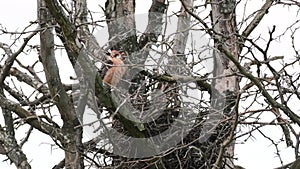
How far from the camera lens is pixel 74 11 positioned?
630cm

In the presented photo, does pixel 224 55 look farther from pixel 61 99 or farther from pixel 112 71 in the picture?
pixel 61 99

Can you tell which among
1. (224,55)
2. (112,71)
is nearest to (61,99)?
(112,71)

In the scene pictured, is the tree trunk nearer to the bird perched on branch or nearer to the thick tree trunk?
the bird perched on branch

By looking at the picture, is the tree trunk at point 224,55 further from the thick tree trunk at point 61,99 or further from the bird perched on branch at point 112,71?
the thick tree trunk at point 61,99

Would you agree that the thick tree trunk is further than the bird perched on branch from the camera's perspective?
No

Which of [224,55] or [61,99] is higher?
[224,55]

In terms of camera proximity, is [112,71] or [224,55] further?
[224,55]

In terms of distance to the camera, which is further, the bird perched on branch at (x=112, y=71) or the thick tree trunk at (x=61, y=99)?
the bird perched on branch at (x=112, y=71)

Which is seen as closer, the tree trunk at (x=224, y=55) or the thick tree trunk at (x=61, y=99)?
the thick tree trunk at (x=61, y=99)

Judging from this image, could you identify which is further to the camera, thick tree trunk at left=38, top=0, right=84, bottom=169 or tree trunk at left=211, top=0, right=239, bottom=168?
tree trunk at left=211, top=0, right=239, bottom=168

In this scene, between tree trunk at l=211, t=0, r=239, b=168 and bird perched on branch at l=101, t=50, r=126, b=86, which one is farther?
tree trunk at l=211, t=0, r=239, b=168

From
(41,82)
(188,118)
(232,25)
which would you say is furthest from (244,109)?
(41,82)

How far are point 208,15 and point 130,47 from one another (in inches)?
34.4

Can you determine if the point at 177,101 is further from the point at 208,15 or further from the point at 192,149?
the point at 208,15
